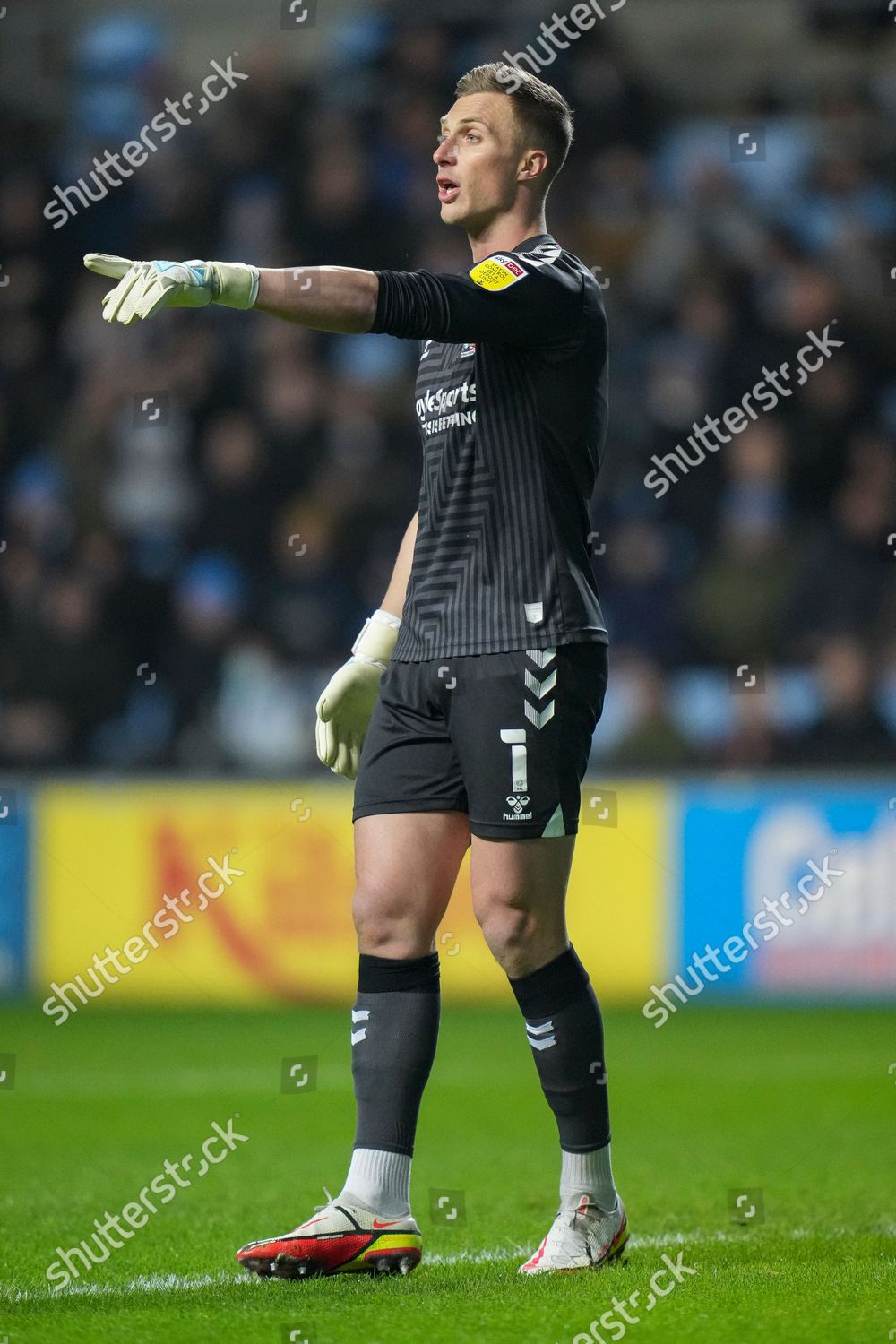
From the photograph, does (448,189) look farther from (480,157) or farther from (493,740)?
(493,740)

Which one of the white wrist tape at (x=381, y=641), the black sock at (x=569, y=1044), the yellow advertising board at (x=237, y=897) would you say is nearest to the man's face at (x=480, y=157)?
the white wrist tape at (x=381, y=641)

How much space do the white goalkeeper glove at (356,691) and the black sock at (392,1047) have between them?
0.57 m

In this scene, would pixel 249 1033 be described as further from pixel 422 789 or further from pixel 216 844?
pixel 422 789

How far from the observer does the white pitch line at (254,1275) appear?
3496 mm

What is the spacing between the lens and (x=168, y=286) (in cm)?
307

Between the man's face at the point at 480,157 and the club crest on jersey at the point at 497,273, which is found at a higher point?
the man's face at the point at 480,157

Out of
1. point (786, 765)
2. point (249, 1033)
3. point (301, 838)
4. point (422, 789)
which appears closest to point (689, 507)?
point (786, 765)

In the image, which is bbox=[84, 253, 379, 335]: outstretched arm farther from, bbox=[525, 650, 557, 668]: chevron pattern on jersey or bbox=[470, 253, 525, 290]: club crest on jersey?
bbox=[525, 650, 557, 668]: chevron pattern on jersey

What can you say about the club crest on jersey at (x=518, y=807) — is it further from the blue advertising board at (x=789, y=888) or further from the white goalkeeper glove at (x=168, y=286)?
the blue advertising board at (x=789, y=888)

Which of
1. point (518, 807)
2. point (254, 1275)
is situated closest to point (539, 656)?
point (518, 807)

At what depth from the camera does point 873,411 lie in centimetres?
1102

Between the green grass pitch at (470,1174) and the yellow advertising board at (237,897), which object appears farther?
the yellow advertising board at (237,897)

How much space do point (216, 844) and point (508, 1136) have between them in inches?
139

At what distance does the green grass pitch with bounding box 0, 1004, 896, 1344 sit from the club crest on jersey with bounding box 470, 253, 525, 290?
184 cm
